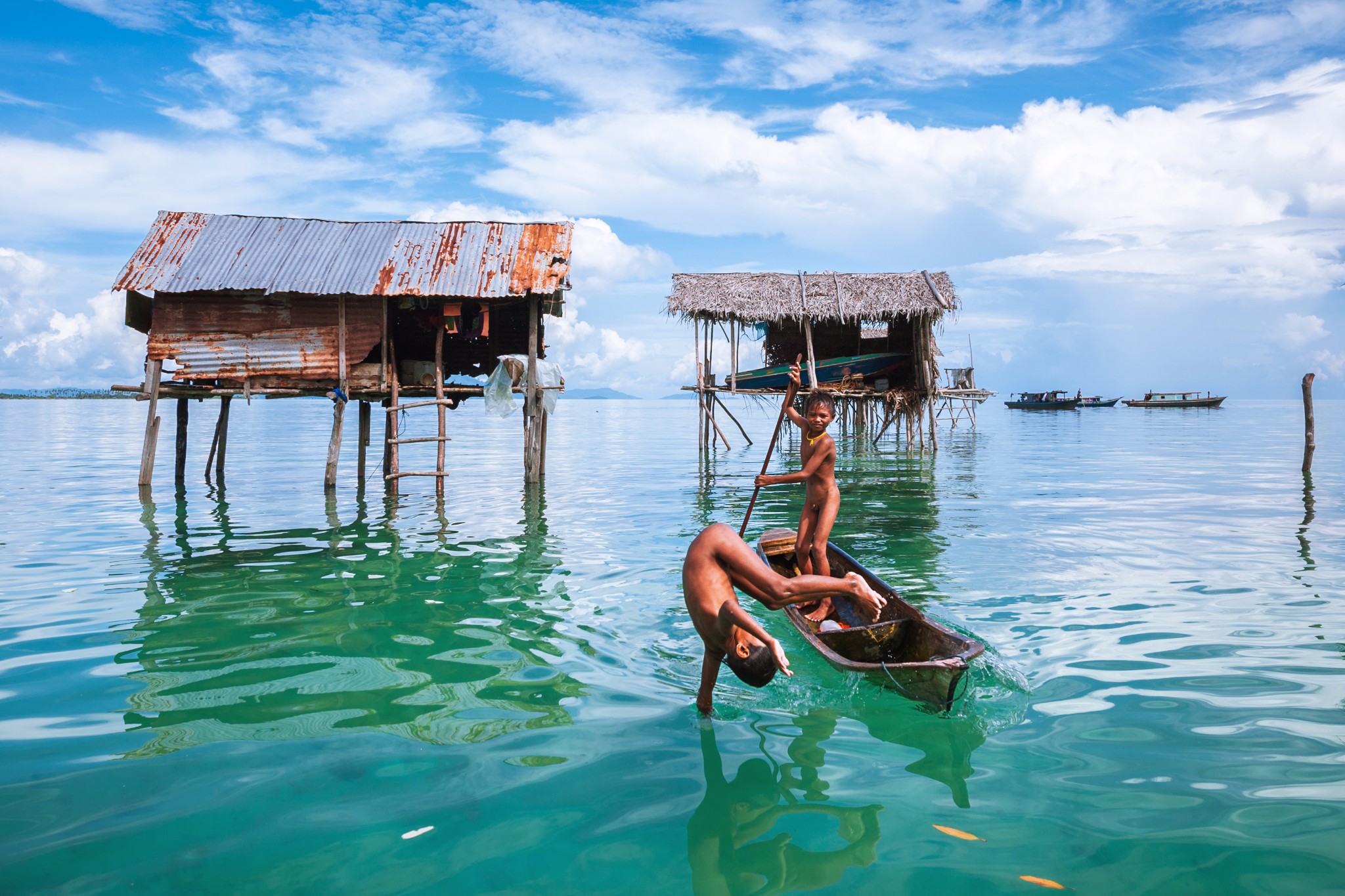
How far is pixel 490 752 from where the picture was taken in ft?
14.6

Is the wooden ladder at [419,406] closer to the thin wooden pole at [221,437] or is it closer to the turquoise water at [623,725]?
the turquoise water at [623,725]

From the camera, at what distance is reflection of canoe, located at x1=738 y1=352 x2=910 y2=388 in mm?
22484

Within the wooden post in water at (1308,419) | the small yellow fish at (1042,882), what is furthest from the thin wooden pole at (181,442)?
the wooden post in water at (1308,419)

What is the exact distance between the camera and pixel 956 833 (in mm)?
3633

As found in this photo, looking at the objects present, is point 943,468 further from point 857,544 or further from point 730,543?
point 730,543

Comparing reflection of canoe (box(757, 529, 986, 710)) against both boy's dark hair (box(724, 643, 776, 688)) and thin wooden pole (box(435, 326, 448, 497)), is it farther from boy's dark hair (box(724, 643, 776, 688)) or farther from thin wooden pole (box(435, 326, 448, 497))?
thin wooden pole (box(435, 326, 448, 497))

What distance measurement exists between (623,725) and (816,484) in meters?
3.24

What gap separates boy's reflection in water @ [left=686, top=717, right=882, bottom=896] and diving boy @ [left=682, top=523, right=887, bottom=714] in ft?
1.67

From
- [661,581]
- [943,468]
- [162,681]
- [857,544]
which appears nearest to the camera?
[162,681]

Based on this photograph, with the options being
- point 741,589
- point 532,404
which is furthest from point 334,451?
point 741,589

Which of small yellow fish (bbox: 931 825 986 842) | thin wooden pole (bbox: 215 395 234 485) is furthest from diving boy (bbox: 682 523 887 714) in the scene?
thin wooden pole (bbox: 215 395 234 485)

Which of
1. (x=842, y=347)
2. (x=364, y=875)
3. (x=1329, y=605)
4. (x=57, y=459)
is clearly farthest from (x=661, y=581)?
(x=57, y=459)

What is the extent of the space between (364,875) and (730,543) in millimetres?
2143

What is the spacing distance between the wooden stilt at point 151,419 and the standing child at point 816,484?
513 inches
